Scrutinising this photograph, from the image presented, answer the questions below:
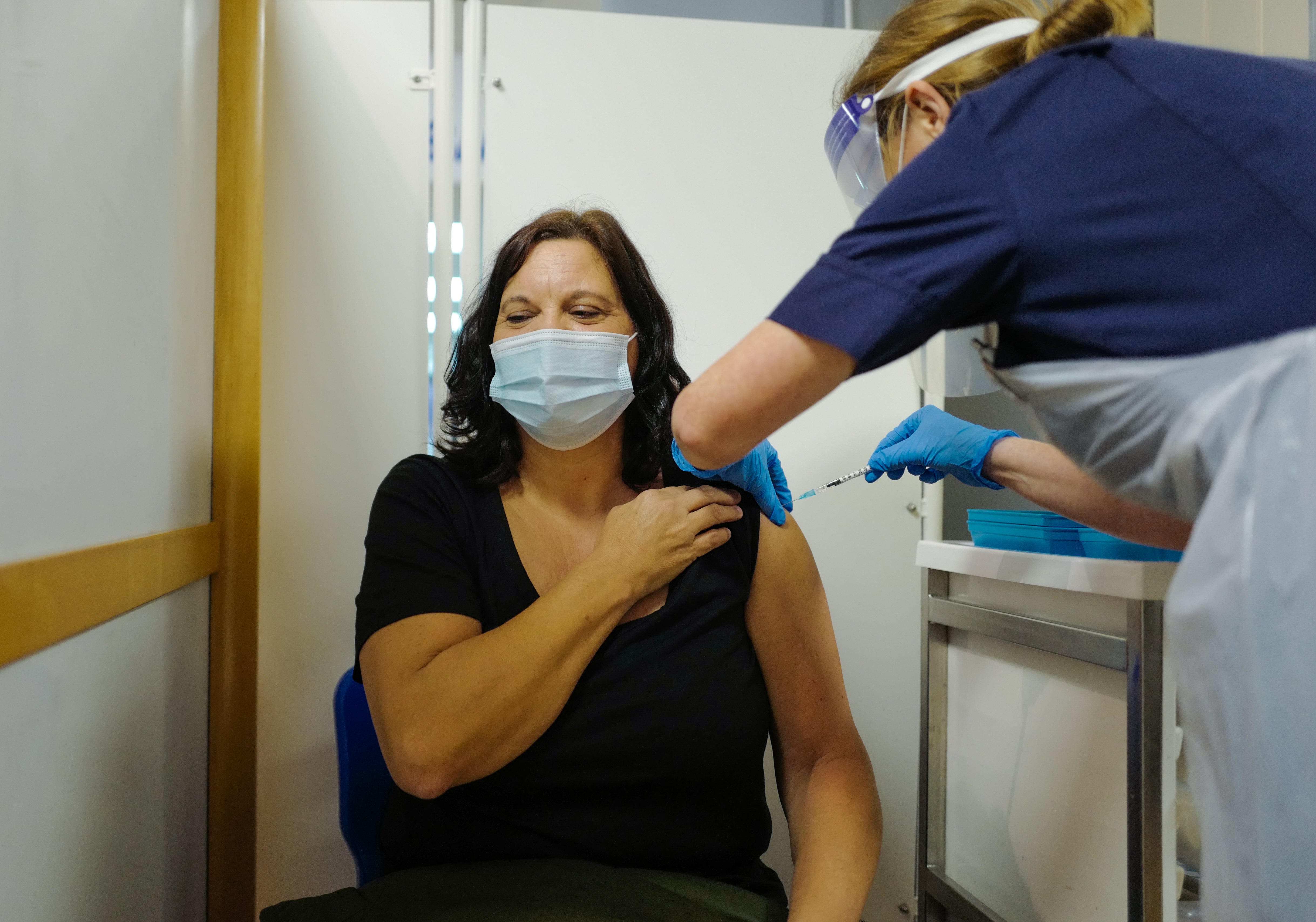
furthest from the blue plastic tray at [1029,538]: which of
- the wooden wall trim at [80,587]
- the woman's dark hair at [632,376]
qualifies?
the wooden wall trim at [80,587]

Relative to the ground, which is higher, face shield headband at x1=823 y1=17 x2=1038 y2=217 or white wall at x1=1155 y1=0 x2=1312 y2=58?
white wall at x1=1155 y1=0 x2=1312 y2=58

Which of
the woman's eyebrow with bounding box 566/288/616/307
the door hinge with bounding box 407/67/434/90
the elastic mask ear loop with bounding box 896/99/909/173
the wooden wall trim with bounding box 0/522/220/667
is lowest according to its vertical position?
the wooden wall trim with bounding box 0/522/220/667

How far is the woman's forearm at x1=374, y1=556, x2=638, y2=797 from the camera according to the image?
2.98ft

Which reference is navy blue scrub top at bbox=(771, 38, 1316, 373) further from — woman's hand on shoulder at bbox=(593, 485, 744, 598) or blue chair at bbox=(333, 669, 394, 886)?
blue chair at bbox=(333, 669, 394, 886)

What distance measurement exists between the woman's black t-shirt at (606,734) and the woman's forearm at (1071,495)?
1.35 feet

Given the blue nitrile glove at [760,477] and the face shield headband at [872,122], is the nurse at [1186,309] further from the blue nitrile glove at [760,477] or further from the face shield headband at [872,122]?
the blue nitrile glove at [760,477]

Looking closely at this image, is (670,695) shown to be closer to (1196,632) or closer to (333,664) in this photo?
(1196,632)

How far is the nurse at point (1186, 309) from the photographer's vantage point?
1.79 ft

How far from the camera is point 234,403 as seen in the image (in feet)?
4.43

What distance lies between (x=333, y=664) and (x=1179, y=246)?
4.89 feet

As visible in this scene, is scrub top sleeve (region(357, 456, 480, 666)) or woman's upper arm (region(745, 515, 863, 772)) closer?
scrub top sleeve (region(357, 456, 480, 666))

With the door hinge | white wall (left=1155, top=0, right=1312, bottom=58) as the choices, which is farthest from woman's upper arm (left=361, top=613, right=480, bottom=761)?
white wall (left=1155, top=0, right=1312, bottom=58)

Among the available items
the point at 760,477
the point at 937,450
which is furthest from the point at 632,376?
the point at 937,450

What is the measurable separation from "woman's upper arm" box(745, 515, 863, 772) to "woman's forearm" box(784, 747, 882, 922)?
0.03 metres
